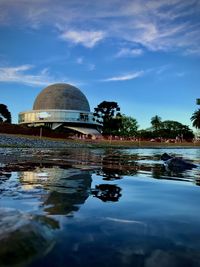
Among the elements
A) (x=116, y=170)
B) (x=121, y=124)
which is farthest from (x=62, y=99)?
(x=116, y=170)

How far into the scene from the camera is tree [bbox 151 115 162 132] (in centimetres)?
13700

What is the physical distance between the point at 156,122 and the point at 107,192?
440ft

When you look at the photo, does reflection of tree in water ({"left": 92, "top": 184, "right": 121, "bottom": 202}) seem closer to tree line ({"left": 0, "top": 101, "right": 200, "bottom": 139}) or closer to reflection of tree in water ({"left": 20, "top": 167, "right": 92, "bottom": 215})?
reflection of tree in water ({"left": 20, "top": 167, "right": 92, "bottom": 215})

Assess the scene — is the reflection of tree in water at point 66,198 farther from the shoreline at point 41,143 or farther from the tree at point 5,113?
the tree at point 5,113

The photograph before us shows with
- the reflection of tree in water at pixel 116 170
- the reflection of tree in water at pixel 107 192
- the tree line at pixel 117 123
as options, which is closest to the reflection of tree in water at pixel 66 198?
the reflection of tree in water at pixel 107 192

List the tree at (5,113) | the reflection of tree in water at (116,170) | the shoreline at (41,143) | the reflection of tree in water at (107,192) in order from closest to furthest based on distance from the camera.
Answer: the reflection of tree in water at (107,192), the reflection of tree in water at (116,170), the shoreline at (41,143), the tree at (5,113)

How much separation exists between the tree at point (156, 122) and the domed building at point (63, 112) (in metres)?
29.6

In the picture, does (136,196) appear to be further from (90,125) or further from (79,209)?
(90,125)

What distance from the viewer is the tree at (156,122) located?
13700 cm

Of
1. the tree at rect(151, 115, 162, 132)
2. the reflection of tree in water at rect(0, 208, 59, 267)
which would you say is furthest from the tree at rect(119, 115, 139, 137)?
the reflection of tree in water at rect(0, 208, 59, 267)

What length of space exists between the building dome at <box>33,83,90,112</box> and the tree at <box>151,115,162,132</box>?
30780 millimetres

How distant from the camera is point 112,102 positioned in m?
102

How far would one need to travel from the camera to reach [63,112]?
113375 mm

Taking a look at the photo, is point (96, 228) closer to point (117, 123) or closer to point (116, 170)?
point (116, 170)
